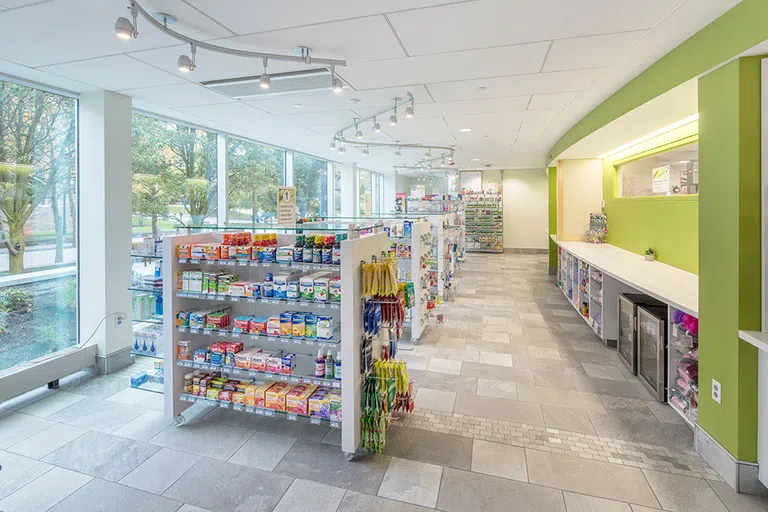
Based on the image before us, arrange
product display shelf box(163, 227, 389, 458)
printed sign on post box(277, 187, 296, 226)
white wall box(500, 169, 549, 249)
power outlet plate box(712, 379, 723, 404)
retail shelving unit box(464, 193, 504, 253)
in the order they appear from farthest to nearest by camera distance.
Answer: retail shelving unit box(464, 193, 504, 253), white wall box(500, 169, 549, 249), printed sign on post box(277, 187, 296, 226), product display shelf box(163, 227, 389, 458), power outlet plate box(712, 379, 723, 404)

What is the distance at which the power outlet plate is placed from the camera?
105 inches

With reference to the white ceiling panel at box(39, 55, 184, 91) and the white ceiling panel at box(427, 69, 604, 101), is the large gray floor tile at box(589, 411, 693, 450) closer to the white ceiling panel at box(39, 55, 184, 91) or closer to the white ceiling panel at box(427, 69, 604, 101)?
the white ceiling panel at box(427, 69, 604, 101)

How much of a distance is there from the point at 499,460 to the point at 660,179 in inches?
187

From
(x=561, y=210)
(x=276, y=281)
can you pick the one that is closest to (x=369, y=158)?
(x=561, y=210)

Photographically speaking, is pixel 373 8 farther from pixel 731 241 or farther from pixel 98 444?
pixel 98 444

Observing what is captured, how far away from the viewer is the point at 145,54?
131 inches

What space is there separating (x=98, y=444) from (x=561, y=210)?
27.2 feet

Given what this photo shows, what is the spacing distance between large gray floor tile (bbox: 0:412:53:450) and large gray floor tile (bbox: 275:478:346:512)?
2334mm

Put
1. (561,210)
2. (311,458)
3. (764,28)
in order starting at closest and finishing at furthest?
(764,28) < (311,458) < (561,210)

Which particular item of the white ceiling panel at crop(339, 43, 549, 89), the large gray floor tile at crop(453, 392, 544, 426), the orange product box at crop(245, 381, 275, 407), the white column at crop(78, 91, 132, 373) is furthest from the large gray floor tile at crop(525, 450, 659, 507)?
the white column at crop(78, 91, 132, 373)

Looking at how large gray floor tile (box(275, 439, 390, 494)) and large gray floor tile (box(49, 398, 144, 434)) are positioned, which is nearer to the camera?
large gray floor tile (box(275, 439, 390, 494))

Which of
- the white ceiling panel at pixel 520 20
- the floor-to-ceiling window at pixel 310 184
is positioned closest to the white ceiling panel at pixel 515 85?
the white ceiling panel at pixel 520 20

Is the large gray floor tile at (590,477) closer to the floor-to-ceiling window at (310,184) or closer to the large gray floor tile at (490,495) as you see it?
the large gray floor tile at (490,495)

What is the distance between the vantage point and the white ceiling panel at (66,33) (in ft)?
8.50
